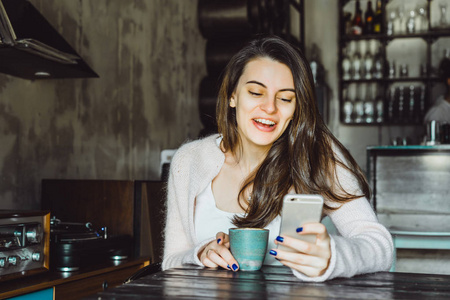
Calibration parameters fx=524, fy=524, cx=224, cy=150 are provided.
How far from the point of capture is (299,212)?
956 mm

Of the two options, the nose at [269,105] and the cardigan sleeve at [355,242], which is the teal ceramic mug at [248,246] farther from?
the nose at [269,105]

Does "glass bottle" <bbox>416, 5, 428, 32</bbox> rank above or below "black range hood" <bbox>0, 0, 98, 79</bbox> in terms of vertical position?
above

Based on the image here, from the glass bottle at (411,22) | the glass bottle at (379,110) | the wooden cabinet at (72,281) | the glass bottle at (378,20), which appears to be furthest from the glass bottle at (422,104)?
the wooden cabinet at (72,281)

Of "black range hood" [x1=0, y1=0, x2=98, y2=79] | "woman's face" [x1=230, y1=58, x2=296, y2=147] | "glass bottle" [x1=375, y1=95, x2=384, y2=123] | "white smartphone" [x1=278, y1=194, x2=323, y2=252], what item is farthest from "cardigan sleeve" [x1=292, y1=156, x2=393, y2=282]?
"glass bottle" [x1=375, y1=95, x2=384, y2=123]

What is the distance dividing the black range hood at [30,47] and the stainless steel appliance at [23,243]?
566 millimetres

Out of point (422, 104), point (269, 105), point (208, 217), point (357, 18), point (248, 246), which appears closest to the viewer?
point (248, 246)

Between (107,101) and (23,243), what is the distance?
1.57 m

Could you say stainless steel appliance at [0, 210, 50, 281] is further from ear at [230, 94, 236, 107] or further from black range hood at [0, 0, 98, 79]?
ear at [230, 94, 236, 107]

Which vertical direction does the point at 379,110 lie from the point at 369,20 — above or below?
below

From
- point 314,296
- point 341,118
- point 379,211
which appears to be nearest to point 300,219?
point 314,296

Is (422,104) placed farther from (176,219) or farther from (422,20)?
(176,219)

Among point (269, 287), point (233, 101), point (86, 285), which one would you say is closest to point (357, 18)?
point (233, 101)

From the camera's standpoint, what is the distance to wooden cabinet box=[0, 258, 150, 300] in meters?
1.55

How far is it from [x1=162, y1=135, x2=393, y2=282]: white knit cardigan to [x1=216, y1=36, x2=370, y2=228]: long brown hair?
4 centimetres
